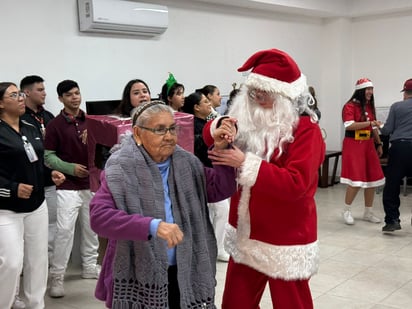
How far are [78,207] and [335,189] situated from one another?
4.81 m

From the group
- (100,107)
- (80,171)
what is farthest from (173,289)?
(100,107)

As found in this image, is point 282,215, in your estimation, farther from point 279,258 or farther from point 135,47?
point 135,47

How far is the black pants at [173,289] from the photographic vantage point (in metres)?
2.01

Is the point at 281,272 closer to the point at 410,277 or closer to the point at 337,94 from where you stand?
the point at 410,277

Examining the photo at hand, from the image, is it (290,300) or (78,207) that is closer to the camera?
(290,300)

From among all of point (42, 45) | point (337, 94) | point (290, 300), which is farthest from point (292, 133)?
point (337, 94)

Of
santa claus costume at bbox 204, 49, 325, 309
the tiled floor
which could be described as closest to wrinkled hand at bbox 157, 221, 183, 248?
santa claus costume at bbox 204, 49, 325, 309

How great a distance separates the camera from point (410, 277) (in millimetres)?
4219

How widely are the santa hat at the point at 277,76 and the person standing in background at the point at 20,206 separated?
1614 mm

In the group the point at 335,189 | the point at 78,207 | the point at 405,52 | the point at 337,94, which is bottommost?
the point at 335,189

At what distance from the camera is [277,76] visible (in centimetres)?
226

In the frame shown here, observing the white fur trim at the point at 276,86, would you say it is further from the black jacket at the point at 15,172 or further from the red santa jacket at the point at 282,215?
the black jacket at the point at 15,172

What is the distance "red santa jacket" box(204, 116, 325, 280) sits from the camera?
215 cm

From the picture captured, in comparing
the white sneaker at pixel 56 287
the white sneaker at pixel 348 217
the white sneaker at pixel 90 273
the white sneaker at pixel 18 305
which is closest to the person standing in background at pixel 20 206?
the white sneaker at pixel 18 305
